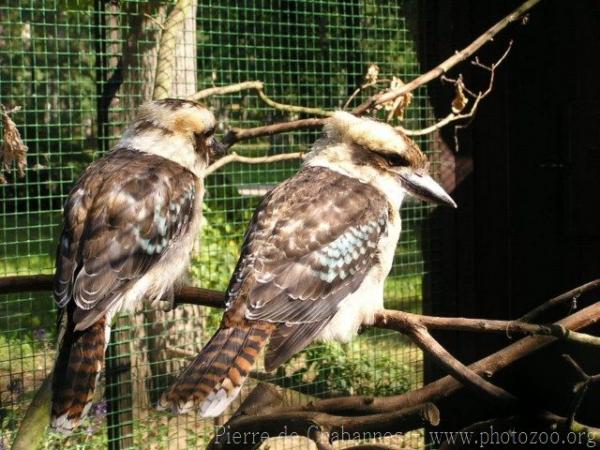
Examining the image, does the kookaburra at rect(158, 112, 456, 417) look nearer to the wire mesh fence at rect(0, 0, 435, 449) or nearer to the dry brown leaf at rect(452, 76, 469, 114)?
the dry brown leaf at rect(452, 76, 469, 114)

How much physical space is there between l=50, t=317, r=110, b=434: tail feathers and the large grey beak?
103cm

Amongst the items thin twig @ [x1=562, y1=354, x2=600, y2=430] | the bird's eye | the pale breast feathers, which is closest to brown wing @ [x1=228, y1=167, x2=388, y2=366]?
the pale breast feathers

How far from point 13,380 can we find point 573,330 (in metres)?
2.93

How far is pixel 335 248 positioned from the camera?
2.65 meters

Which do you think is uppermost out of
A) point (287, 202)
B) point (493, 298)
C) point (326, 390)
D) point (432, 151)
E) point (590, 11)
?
point (590, 11)

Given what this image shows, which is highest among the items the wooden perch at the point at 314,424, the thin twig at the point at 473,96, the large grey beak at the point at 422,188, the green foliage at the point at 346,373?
the thin twig at the point at 473,96

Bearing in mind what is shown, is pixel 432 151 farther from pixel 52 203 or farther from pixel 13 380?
pixel 13 380

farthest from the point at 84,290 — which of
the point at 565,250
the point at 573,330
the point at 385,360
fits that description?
the point at 385,360

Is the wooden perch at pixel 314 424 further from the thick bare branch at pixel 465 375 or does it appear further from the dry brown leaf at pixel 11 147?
the dry brown leaf at pixel 11 147

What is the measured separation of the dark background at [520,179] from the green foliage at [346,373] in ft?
1.81

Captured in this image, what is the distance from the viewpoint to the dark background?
382 cm

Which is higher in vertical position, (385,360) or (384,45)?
(384,45)

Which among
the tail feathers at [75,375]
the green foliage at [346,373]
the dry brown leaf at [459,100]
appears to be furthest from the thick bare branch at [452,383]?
the green foliage at [346,373]

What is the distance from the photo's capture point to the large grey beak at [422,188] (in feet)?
9.77
